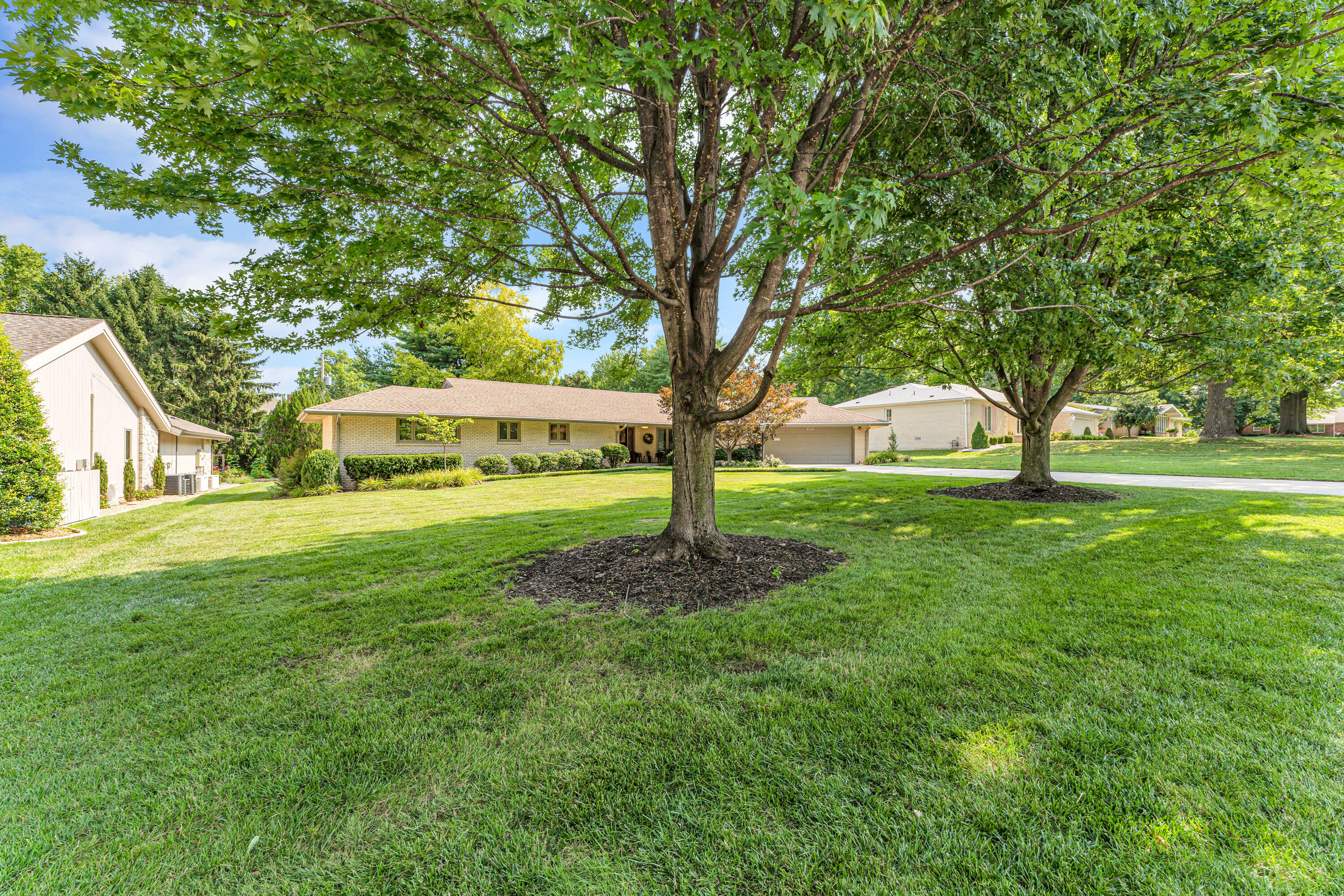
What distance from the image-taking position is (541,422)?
2295 centimetres

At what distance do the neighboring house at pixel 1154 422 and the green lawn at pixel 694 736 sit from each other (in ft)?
142

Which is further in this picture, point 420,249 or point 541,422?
point 541,422

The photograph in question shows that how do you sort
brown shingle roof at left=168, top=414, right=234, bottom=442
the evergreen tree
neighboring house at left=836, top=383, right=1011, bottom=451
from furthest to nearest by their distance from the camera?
neighboring house at left=836, top=383, right=1011, bottom=451 → the evergreen tree → brown shingle roof at left=168, top=414, right=234, bottom=442

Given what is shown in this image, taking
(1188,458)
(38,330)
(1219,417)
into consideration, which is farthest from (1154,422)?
(38,330)

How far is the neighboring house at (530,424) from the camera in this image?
18.3 metres

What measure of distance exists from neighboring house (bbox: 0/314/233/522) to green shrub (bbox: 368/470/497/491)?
5793mm

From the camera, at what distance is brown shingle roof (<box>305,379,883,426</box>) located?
18.8m

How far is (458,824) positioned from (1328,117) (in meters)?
7.00

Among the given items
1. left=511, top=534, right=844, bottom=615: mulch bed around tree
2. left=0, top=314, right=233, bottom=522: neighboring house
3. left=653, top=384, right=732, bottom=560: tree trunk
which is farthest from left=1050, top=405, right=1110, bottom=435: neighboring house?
left=0, top=314, right=233, bottom=522: neighboring house

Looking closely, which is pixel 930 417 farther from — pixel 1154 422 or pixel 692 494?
pixel 692 494

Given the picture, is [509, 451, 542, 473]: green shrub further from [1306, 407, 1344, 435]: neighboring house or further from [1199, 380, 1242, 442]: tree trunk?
[1306, 407, 1344, 435]: neighboring house

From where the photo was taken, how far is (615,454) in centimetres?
2389

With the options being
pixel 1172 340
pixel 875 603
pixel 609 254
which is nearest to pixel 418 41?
pixel 609 254

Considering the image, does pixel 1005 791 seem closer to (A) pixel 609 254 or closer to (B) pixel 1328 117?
(B) pixel 1328 117
